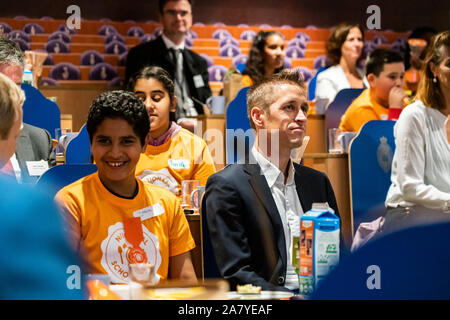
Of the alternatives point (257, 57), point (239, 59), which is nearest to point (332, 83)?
point (257, 57)

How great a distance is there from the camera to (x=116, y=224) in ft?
4.97

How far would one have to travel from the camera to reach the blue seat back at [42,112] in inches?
107

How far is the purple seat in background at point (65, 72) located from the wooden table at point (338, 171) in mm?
3429

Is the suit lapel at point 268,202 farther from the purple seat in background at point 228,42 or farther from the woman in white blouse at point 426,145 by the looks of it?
the purple seat in background at point 228,42

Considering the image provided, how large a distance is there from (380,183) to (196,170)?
76 cm

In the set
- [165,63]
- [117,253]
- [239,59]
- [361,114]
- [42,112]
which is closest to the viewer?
[117,253]

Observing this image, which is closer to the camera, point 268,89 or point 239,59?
point 268,89

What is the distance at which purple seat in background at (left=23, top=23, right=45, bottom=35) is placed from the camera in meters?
5.11

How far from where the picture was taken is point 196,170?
2396mm

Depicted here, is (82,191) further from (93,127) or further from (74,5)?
(74,5)

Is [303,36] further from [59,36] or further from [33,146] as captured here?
[33,146]

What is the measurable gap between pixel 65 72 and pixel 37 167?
3.49 meters

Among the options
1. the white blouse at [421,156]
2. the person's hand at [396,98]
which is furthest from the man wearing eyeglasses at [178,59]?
the white blouse at [421,156]
